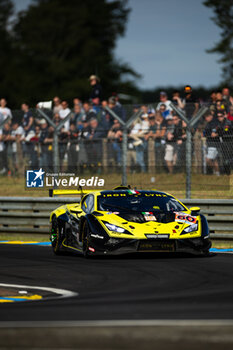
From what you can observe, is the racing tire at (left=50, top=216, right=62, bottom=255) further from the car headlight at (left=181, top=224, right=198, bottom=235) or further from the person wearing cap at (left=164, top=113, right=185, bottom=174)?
the person wearing cap at (left=164, top=113, right=185, bottom=174)

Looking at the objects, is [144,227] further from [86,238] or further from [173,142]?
[173,142]

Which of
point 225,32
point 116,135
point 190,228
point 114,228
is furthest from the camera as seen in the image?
point 225,32

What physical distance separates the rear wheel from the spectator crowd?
3448 mm

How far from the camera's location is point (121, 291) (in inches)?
414

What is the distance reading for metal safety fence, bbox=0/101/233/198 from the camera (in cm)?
1798

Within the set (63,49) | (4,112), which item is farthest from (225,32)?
(4,112)

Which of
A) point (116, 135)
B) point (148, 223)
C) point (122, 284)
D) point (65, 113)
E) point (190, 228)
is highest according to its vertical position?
point (65, 113)

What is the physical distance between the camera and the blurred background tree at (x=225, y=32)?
2411 inches

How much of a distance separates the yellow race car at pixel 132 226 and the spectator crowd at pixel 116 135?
2.77 meters

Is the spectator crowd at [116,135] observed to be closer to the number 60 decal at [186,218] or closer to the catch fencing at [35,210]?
the catch fencing at [35,210]

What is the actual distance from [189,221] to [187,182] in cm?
346

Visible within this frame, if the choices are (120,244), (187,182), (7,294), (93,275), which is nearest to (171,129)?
(187,182)

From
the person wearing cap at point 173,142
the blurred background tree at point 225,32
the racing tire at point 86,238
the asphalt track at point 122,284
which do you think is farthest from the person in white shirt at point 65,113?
the blurred background tree at point 225,32

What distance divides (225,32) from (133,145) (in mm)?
46191
